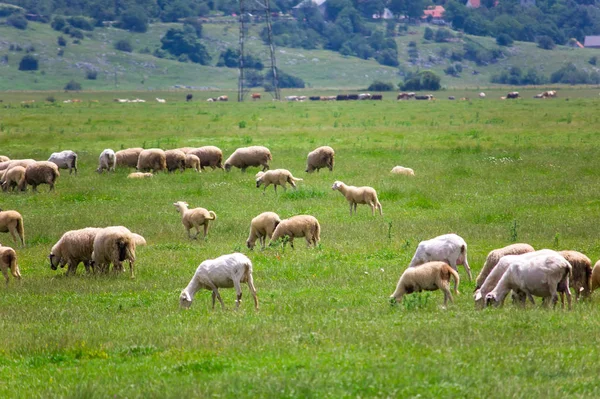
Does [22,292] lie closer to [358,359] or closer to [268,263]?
[268,263]

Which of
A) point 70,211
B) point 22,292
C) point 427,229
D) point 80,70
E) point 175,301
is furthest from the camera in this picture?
point 80,70

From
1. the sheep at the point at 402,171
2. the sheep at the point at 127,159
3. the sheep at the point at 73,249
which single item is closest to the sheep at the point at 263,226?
the sheep at the point at 73,249

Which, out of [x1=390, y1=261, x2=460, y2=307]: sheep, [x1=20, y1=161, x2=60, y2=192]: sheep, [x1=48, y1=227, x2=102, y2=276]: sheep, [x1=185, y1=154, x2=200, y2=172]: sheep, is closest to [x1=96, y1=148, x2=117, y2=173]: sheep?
[x1=185, y1=154, x2=200, y2=172]: sheep

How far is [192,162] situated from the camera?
3794 cm

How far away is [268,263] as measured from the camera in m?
19.5

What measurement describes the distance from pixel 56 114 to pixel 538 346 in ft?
218

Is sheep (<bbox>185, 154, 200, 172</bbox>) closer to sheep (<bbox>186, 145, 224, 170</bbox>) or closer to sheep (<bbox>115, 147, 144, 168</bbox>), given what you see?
sheep (<bbox>186, 145, 224, 170</bbox>)

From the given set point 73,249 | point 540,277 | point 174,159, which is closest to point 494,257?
point 540,277

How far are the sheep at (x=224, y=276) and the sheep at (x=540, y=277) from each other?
3.81 meters

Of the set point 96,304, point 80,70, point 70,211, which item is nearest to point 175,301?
point 96,304

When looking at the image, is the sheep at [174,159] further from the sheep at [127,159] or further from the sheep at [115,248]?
the sheep at [115,248]

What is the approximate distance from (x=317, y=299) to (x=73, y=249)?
20.4 ft

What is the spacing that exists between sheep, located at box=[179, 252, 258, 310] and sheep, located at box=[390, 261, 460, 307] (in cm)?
226

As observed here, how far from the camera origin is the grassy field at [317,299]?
11016 mm
